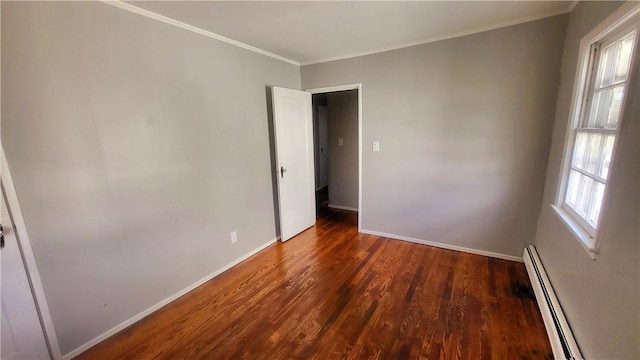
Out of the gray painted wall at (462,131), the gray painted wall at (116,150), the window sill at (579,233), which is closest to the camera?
the window sill at (579,233)

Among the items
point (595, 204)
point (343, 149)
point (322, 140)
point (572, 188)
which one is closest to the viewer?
point (595, 204)

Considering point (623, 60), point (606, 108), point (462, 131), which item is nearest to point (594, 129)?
point (606, 108)

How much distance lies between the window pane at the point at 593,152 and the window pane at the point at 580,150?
0.22ft

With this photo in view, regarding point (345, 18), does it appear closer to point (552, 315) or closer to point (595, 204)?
point (595, 204)

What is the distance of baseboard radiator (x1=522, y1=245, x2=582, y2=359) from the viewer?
1.45 metres

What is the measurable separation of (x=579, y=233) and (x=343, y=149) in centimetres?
318

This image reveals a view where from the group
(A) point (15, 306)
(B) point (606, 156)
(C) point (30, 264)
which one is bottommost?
(A) point (15, 306)

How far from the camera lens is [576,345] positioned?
1.41 m

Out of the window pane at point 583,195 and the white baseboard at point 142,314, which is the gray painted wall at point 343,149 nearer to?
the white baseboard at point 142,314

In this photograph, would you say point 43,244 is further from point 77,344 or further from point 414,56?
point 414,56

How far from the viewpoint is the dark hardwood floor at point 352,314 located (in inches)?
66.2

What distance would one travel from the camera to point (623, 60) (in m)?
1.42

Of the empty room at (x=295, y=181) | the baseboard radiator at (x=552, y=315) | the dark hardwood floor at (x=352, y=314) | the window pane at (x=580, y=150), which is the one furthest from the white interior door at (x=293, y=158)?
the window pane at (x=580, y=150)

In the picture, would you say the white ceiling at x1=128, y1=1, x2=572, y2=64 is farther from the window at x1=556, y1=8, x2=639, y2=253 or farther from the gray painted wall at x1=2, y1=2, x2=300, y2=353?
the window at x1=556, y1=8, x2=639, y2=253
